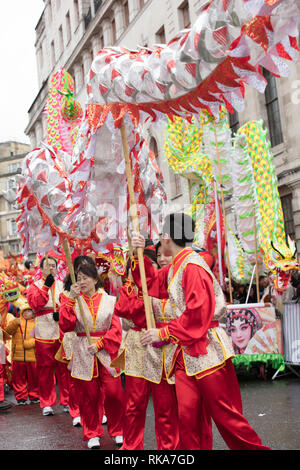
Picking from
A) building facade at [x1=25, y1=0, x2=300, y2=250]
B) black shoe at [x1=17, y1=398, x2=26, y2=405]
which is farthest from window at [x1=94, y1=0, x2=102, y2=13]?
black shoe at [x1=17, y1=398, x2=26, y2=405]

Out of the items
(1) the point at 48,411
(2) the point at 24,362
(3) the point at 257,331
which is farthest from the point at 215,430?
(2) the point at 24,362

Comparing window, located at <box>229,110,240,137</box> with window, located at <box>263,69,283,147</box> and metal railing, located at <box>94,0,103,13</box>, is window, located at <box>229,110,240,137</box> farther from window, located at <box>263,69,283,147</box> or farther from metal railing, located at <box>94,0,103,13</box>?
metal railing, located at <box>94,0,103,13</box>

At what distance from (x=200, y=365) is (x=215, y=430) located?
210 centimetres

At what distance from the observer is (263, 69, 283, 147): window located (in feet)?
52.6

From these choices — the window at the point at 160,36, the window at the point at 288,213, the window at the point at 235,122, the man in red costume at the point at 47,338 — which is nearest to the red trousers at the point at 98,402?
the man in red costume at the point at 47,338

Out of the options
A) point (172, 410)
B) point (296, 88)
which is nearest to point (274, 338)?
point (172, 410)

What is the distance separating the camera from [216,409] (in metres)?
3.33

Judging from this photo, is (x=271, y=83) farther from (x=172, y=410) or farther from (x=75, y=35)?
(x=75, y=35)

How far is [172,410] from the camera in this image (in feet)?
13.4

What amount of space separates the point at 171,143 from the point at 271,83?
6.82 metres

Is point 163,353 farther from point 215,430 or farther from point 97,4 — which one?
point 97,4

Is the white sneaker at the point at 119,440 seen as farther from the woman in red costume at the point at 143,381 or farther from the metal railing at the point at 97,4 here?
the metal railing at the point at 97,4

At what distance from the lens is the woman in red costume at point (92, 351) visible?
4973 millimetres

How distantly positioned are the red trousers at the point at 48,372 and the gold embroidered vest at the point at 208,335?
364 cm
